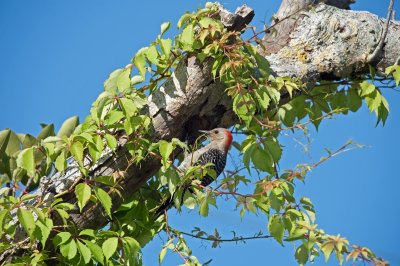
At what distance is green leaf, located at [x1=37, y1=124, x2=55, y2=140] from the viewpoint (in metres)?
4.64

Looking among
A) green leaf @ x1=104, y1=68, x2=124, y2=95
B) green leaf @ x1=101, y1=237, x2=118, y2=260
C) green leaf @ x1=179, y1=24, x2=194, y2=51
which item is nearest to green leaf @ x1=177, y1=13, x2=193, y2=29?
green leaf @ x1=179, y1=24, x2=194, y2=51

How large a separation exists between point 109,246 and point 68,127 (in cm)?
96

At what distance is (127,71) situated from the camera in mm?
4113

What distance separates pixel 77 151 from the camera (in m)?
3.81

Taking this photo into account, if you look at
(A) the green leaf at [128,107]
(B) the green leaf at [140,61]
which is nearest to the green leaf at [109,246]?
(A) the green leaf at [128,107]

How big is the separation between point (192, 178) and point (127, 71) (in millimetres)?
722

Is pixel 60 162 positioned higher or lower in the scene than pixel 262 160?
lower

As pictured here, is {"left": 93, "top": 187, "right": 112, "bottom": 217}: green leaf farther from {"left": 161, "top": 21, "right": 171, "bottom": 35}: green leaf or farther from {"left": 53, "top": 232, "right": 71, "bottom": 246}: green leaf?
{"left": 161, "top": 21, "right": 171, "bottom": 35}: green leaf

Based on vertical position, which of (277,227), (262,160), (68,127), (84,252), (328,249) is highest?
(68,127)

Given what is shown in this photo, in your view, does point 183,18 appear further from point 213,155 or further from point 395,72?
point 395,72

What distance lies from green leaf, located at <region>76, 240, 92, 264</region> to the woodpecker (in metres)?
0.82

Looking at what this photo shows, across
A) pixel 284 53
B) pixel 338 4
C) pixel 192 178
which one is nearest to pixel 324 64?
pixel 284 53

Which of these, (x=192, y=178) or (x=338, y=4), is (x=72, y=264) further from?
(x=338, y=4)

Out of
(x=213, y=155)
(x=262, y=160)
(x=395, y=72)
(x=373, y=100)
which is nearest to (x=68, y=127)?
(x=213, y=155)
